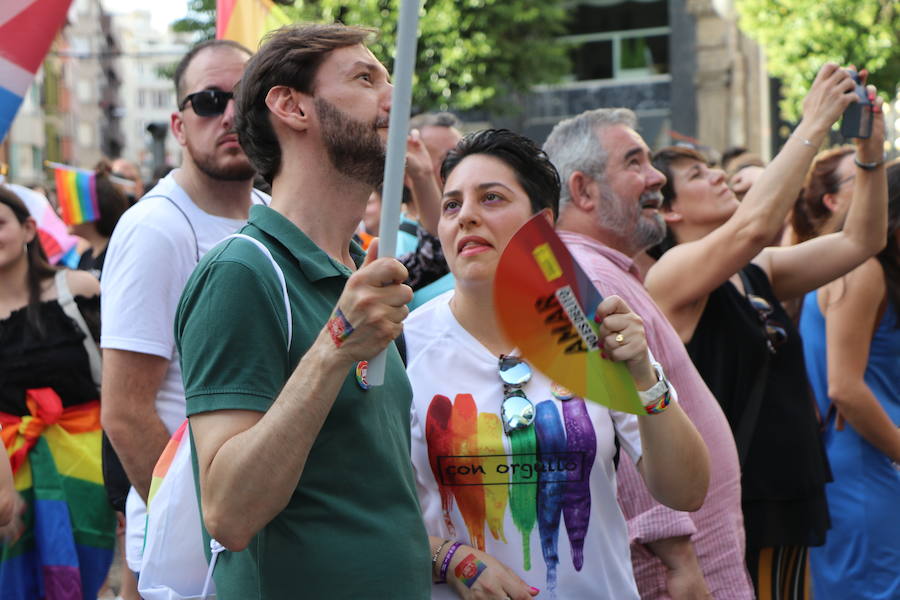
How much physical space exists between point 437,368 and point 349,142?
734 millimetres

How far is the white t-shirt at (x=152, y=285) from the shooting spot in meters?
3.37

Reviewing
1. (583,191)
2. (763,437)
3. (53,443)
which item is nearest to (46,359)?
(53,443)

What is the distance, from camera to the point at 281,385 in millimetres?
2133

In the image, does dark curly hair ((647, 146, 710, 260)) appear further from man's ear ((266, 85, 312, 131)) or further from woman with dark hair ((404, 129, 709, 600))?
man's ear ((266, 85, 312, 131))

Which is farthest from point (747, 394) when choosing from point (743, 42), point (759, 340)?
point (743, 42)

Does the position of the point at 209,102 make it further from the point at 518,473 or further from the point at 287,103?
the point at 518,473

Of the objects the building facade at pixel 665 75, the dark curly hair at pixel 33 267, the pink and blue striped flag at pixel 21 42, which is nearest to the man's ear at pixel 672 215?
the pink and blue striped flag at pixel 21 42

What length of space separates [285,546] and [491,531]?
74 cm

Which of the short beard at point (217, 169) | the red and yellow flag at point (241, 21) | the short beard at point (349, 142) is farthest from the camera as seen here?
the red and yellow flag at point (241, 21)

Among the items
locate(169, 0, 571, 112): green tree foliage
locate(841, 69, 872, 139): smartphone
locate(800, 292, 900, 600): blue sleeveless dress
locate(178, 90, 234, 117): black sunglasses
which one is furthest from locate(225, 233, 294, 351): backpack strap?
locate(169, 0, 571, 112): green tree foliage

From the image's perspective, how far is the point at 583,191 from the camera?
12.4 feet

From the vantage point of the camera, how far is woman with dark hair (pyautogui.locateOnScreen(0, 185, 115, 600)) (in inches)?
184

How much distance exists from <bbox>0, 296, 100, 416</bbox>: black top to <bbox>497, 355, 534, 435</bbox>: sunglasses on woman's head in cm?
250

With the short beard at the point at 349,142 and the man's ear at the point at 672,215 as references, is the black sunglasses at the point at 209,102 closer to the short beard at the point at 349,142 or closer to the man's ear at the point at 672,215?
the short beard at the point at 349,142
